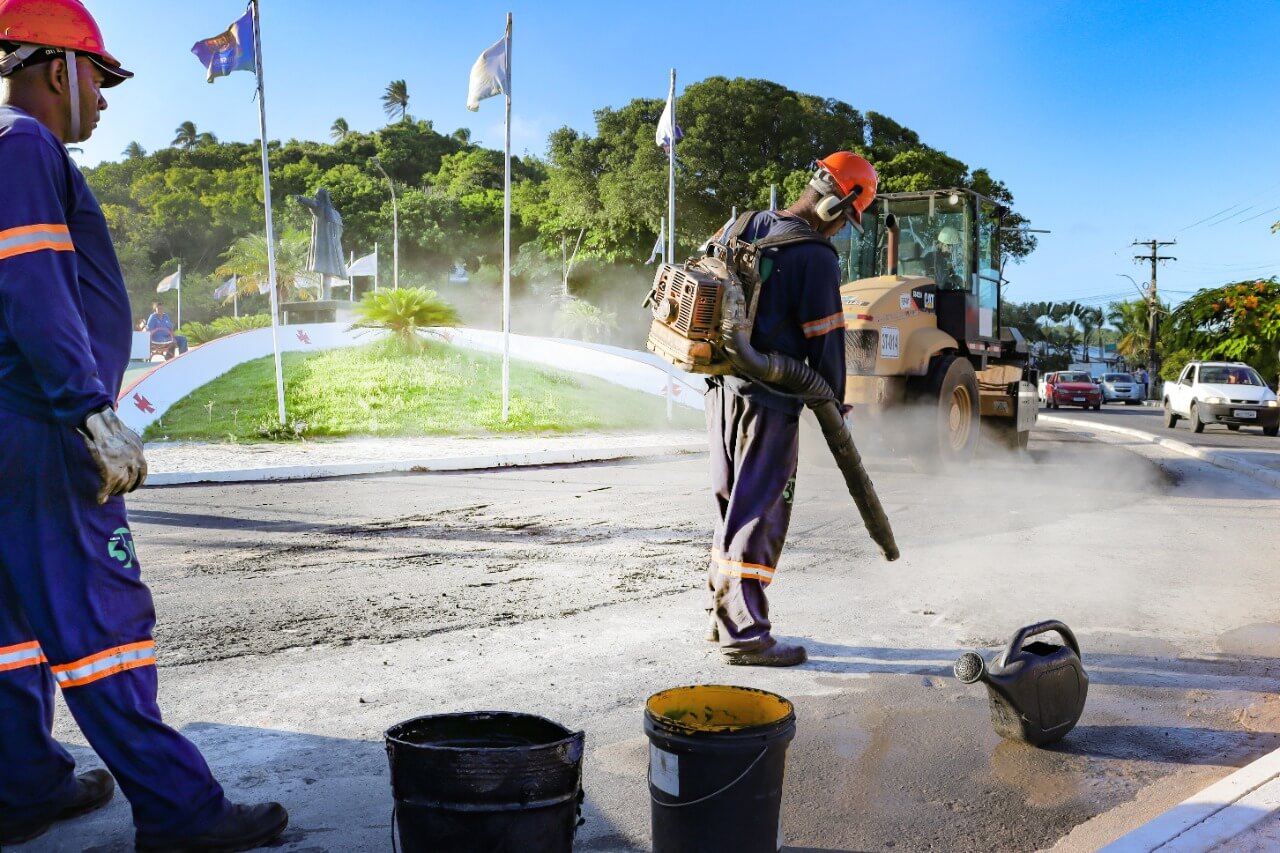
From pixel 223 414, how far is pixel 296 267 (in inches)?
1740


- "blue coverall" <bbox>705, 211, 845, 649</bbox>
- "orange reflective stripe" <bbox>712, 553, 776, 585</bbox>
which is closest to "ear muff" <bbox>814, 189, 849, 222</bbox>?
"blue coverall" <bbox>705, 211, 845, 649</bbox>

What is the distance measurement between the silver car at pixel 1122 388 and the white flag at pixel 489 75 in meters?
41.7

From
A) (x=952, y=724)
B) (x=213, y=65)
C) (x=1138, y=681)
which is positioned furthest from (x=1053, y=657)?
(x=213, y=65)

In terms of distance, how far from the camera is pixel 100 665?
2705mm

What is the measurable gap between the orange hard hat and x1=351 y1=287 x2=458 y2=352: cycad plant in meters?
20.7

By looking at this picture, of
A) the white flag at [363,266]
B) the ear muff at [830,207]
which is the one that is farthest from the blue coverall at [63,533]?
the white flag at [363,266]

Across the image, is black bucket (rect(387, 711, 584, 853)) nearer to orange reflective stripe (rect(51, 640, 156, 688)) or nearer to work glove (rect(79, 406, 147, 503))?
orange reflective stripe (rect(51, 640, 156, 688))

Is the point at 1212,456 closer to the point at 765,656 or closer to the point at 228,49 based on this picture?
the point at 765,656

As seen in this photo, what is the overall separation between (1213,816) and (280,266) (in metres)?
61.9

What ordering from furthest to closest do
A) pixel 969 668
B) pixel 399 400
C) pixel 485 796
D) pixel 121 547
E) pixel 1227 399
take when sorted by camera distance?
pixel 1227 399, pixel 399 400, pixel 969 668, pixel 121 547, pixel 485 796

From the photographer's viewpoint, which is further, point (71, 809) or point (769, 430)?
point (769, 430)

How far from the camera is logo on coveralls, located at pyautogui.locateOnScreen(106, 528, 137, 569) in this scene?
2773 millimetres

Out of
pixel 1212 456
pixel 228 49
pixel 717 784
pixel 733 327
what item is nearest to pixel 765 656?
pixel 733 327

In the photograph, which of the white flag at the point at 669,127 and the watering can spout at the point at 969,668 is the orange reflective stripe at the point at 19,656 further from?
the white flag at the point at 669,127
